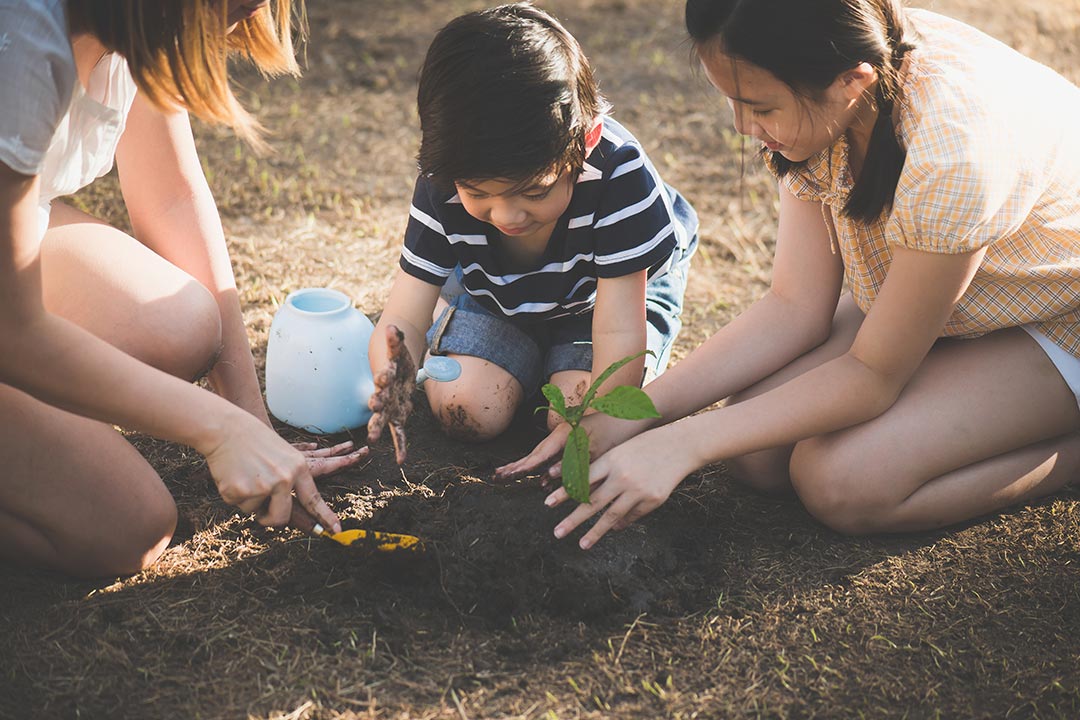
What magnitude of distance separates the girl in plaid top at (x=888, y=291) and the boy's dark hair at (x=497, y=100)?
0.27 m

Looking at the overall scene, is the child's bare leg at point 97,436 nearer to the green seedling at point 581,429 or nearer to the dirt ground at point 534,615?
the dirt ground at point 534,615

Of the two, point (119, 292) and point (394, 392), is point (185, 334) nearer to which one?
point (119, 292)

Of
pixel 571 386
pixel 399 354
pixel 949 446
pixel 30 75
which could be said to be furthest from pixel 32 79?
pixel 949 446

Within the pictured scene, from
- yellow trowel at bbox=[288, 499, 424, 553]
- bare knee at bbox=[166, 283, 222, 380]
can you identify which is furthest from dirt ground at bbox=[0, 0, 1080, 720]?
bare knee at bbox=[166, 283, 222, 380]

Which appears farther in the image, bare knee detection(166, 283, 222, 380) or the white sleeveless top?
bare knee detection(166, 283, 222, 380)

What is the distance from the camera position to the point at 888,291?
1821mm

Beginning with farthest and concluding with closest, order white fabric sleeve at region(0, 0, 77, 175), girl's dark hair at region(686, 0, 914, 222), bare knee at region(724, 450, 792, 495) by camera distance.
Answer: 1. bare knee at region(724, 450, 792, 495)
2. girl's dark hair at region(686, 0, 914, 222)
3. white fabric sleeve at region(0, 0, 77, 175)

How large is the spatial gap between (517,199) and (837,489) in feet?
2.87

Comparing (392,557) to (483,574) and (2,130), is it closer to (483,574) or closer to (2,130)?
(483,574)

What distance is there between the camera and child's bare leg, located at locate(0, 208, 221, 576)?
1.77 m

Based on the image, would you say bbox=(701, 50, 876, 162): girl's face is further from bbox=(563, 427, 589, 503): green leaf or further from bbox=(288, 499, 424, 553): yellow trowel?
bbox=(288, 499, 424, 553): yellow trowel

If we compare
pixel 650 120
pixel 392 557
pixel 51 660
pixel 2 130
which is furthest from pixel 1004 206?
pixel 650 120

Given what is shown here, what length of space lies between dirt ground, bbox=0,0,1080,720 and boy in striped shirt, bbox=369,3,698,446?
193 mm

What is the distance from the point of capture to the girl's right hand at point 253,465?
1.63 m
